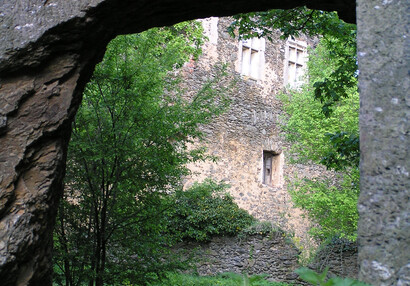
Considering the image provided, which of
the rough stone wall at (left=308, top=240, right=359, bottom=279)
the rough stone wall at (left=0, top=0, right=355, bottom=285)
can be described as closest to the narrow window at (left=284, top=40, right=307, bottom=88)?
the rough stone wall at (left=308, top=240, right=359, bottom=279)

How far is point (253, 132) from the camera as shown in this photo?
17.8 metres

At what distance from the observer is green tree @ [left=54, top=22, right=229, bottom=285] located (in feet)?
20.1

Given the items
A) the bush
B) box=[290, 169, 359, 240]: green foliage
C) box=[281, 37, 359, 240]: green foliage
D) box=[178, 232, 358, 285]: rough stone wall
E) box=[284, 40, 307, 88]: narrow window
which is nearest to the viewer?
box=[290, 169, 359, 240]: green foliage

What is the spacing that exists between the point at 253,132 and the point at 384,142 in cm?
1586

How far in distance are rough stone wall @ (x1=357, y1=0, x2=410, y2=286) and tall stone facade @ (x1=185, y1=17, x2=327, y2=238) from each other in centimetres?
1354

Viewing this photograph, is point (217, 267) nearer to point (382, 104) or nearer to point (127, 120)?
point (127, 120)

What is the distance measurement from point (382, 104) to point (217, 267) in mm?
12191

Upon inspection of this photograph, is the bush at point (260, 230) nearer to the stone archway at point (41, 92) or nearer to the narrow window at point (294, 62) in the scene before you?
the narrow window at point (294, 62)

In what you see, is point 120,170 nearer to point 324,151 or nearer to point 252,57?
point 324,151

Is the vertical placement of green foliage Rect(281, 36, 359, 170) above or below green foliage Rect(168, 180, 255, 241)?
above

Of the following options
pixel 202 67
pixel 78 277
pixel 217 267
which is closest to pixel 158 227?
pixel 78 277

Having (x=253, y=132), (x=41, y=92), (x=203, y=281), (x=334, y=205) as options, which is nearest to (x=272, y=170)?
(x=253, y=132)

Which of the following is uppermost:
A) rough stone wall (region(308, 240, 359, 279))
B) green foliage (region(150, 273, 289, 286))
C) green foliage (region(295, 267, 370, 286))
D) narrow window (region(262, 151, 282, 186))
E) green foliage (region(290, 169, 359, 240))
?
narrow window (region(262, 151, 282, 186))

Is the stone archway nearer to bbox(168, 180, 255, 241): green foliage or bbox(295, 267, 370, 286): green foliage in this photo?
bbox(295, 267, 370, 286): green foliage
